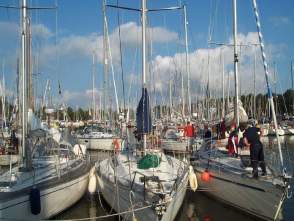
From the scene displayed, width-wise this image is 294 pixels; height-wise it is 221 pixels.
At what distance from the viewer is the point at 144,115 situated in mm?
17125

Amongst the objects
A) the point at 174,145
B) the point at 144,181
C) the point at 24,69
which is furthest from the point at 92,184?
the point at 174,145

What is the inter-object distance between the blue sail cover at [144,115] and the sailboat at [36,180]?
3.18 meters

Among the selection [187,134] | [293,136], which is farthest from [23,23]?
[293,136]

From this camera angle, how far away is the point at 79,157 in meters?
21.8

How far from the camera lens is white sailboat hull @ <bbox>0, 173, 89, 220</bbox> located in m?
12.3

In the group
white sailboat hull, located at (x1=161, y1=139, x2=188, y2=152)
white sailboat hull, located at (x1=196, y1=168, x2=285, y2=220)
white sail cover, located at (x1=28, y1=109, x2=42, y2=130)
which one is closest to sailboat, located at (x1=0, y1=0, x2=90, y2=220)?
white sail cover, located at (x1=28, y1=109, x2=42, y2=130)

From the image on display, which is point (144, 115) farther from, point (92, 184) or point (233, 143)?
point (233, 143)

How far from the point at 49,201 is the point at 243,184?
264 inches

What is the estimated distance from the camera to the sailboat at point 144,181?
12.0 meters

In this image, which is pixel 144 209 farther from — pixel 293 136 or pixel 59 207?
pixel 293 136

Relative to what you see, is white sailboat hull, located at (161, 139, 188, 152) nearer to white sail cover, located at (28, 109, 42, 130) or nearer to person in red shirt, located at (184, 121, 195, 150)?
person in red shirt, located at (184, 121, 195, 150)

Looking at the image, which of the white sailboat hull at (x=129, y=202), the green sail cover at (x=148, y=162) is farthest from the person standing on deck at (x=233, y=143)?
the green sail cover at (x=148, y=162)

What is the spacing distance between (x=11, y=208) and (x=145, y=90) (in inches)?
284

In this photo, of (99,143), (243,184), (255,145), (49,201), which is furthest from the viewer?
(99,143)
